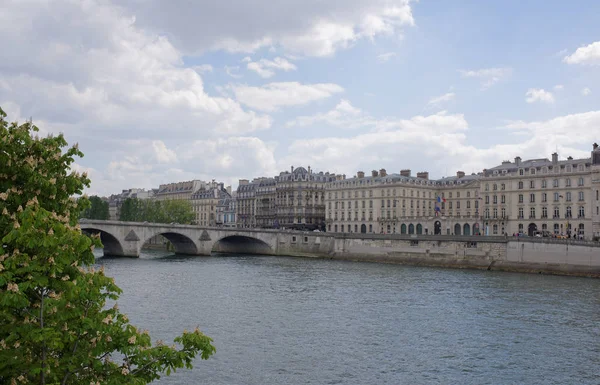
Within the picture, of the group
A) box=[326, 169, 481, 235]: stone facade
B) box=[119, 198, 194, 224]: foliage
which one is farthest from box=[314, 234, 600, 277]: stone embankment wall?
box=[119, 198, 194, 224]: foliage

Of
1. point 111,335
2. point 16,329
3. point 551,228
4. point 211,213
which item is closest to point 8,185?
point 16,329

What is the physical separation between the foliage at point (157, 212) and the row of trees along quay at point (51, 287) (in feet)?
426

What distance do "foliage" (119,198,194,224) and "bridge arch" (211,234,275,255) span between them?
1174 inches

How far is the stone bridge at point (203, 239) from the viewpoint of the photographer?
87375mm

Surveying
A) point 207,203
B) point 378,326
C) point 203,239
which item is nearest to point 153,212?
point 207,203

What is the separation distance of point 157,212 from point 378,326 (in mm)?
114043

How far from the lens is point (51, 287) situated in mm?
10305

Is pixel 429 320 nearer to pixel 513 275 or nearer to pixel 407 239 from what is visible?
pixel 513 275

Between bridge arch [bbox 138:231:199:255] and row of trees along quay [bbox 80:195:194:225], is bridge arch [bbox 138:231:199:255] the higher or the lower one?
the lower one

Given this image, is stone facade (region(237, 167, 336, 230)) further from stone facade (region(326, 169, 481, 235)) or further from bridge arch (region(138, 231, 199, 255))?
bridge arch (region(138, 231, 199, 255))

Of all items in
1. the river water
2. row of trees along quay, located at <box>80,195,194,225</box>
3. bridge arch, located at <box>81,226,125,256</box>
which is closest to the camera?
the river water

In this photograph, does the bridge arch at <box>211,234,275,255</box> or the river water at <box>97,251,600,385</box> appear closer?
the river water at <box>97,251,600,385</box>

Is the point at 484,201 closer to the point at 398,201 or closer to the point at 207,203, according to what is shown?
the point at 398,201

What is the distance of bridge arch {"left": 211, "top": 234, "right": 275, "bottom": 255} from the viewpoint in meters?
106
